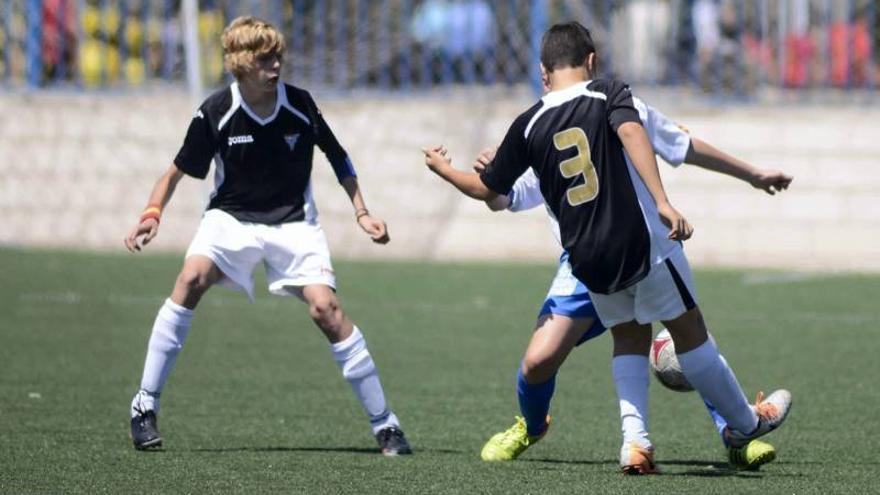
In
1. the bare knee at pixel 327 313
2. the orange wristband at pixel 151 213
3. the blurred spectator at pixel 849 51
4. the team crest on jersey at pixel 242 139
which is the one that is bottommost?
the blurred spectator at pixel 849 51

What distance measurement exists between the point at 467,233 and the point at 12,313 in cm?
474

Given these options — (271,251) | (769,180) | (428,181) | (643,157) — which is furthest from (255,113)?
(428,181)

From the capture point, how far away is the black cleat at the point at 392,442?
670cm

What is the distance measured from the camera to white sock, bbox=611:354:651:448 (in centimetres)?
614

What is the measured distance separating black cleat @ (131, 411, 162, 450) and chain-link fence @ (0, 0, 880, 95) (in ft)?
28.3

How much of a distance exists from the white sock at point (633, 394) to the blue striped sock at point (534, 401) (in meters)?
0.33

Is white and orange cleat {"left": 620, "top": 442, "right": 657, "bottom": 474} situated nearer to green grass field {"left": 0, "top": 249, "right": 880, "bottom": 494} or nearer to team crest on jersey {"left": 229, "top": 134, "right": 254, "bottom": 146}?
green grass field {"left": 0, "top": 249, "right": 880, "bottom": 494}

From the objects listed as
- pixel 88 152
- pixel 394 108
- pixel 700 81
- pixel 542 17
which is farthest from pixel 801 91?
pixel 88 152

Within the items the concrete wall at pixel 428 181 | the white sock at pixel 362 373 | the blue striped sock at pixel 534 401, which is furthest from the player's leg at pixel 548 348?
the concrete wall at pixel 428 181

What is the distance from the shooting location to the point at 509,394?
851cm

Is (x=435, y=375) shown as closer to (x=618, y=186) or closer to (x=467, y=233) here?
(x=618, y=186)

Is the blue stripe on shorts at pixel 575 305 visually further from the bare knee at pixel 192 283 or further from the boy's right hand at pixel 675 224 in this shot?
the bare knee at pixel 192 283

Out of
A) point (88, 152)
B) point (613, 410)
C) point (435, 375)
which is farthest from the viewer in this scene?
point (88, 152)

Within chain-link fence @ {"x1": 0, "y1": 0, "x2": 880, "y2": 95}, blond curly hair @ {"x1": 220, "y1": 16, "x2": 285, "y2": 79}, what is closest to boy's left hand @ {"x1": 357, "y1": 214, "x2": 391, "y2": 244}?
blond curly hair @ {"x1": 220, "y1": 16, "x2": 285, "y2": 79}
